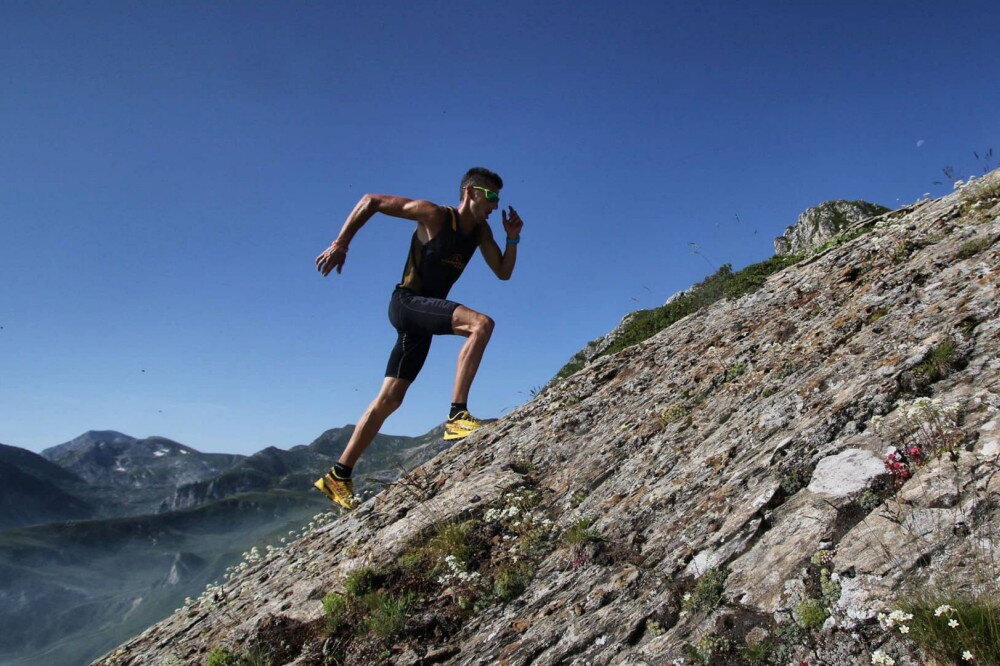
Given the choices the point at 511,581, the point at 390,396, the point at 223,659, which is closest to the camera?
the point at 511,581

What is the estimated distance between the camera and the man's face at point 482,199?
8.02 meters

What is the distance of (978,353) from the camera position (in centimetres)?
414

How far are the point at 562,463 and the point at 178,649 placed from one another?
4.79 meters

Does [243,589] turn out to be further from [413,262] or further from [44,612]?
[44,612]

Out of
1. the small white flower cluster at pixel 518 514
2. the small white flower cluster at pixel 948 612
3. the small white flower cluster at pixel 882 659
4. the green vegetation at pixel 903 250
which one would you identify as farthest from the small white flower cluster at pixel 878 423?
the green vegetation at pixel 903 250

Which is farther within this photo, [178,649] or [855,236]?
[855,236]

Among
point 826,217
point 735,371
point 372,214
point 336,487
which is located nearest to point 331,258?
point 372,214

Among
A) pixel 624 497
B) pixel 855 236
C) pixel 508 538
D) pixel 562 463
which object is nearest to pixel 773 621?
pixel 624 497

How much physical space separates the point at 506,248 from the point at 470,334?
75.6 inches

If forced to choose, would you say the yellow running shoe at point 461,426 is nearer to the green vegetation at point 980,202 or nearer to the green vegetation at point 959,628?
the green vegetation at point 959,628

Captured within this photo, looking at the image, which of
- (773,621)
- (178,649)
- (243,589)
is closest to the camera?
(773,621)

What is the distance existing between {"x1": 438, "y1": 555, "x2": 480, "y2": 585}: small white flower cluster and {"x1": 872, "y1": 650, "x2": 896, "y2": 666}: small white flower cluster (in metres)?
3.05

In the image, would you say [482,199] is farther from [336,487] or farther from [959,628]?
[959,628]

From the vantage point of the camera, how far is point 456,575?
15.7 ft
